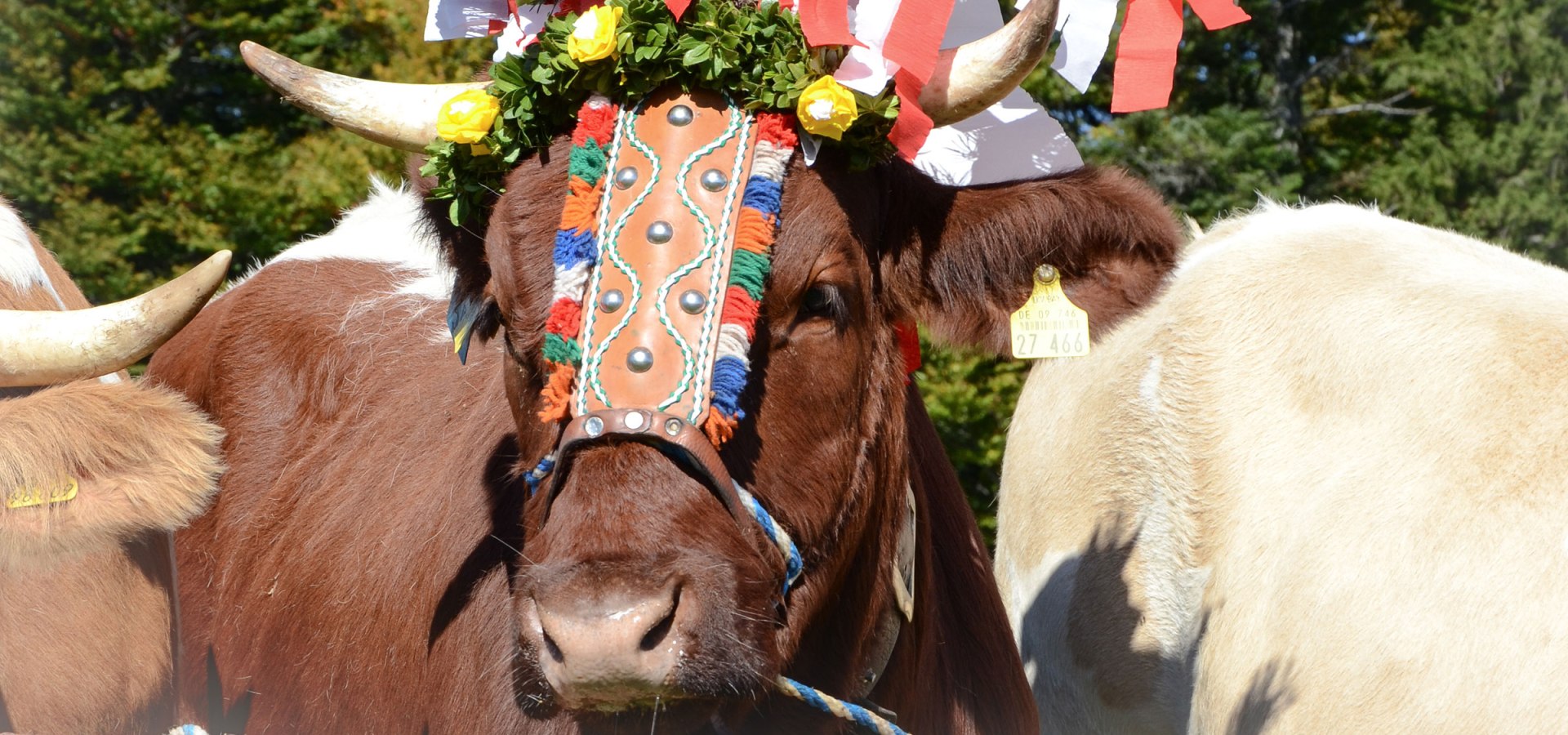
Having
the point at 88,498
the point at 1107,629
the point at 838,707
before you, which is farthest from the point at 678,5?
the point at 1107,629

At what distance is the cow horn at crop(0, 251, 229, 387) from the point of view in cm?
260

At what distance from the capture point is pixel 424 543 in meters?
3.30

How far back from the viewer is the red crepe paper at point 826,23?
260cm

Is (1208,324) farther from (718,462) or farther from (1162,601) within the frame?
(718,462)

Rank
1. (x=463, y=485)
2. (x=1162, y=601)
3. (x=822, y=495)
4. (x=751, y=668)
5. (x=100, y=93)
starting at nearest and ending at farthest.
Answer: (x=751, y=668)
(x=822, y=495)
(x=463, y=485)
(x=1162, y=601)
(x=100, y=93)

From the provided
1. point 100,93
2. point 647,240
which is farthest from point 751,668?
point 100,93

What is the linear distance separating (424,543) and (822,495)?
1.13 m

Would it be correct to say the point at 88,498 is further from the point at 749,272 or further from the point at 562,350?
the point at 749,272

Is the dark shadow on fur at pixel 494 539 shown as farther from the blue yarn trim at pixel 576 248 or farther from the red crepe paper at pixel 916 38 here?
the red crepe paper at pixel 916 38

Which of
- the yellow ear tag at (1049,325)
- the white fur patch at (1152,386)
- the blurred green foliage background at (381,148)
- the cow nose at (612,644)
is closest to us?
the cow nose at (612,644)

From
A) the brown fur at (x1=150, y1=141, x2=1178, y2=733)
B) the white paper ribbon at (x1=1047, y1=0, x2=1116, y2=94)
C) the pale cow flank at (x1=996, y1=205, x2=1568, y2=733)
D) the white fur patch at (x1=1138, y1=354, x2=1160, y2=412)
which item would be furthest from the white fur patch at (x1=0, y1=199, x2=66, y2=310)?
the white fur patch at (x1=1138, y1=354, x2=1160, y2=412)

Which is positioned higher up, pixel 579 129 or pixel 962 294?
pixel 579 129

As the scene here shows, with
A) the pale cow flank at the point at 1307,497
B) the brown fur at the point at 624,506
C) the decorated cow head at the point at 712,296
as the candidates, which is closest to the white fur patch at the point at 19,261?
the brown fur at the point at 624,506

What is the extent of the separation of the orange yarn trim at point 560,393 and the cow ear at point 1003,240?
72 centimetres
